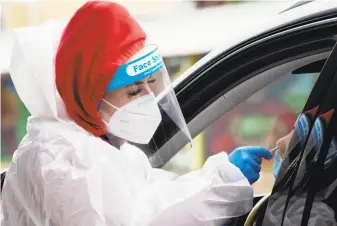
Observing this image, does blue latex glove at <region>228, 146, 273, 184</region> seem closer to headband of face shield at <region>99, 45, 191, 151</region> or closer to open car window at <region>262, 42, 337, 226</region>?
headband of face shield at <region>99, 45, 191, 151</region>

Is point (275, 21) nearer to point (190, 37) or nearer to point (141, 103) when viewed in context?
point (141, 103)

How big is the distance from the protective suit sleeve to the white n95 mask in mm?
186

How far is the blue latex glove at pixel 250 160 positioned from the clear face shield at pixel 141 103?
236mm

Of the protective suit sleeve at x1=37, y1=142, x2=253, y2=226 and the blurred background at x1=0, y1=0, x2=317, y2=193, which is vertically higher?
the protective suit sleeve at x1=37, y1=142, x2=253, y2=226

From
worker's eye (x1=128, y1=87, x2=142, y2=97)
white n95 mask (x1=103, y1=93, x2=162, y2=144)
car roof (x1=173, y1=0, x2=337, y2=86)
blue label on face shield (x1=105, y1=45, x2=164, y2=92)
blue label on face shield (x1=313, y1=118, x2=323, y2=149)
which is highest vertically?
car roof (x1=173, y1=0, x2=337, y2=86)

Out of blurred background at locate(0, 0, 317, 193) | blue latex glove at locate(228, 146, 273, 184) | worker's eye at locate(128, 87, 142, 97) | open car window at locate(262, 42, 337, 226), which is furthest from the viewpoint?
blurred background at locate(0, 0, 317, 193)

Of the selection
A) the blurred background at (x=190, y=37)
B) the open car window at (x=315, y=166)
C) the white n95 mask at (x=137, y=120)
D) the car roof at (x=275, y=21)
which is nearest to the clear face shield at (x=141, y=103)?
the white n95 mask at (x=137, y=120)

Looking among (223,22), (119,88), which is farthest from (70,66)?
(223,22)

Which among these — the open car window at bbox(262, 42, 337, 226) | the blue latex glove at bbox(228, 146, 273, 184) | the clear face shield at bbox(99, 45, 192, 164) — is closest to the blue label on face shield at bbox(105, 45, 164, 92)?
the clear face shield at bbox(99, 45, 192, 164)

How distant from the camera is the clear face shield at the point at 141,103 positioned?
1672 mm

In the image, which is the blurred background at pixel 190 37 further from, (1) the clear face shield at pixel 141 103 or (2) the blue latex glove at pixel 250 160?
(2) the blue latex glove at pixel 250 160

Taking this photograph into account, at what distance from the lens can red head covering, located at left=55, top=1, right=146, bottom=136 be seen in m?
1.64

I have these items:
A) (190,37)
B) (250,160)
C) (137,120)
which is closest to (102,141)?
(137,120)

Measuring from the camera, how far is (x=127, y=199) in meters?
1.52
